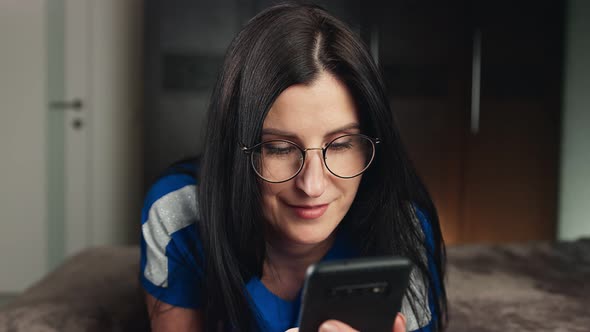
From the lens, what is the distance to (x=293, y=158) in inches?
37.1

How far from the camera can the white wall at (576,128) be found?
374 cm

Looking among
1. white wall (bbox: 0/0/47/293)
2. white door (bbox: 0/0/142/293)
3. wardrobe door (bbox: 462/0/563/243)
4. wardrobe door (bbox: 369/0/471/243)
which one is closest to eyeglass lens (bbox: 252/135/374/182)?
wardrobe door (bbox: 369/0/471/243)

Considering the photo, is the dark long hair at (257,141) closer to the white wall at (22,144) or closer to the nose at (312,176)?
the nose at (312,176)

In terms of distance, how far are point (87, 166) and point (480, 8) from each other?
2.63 metres

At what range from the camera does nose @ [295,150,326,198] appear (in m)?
0.92

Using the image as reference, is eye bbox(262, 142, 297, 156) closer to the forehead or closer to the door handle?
the forehead

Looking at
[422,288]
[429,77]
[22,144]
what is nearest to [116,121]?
[22,144]

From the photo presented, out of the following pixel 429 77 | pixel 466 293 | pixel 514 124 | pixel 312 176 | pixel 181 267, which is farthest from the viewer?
pixel 514 124

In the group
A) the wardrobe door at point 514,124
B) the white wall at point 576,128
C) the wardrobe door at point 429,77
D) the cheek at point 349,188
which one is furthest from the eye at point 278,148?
the white wall at point 576,128

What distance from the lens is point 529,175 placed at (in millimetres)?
3713

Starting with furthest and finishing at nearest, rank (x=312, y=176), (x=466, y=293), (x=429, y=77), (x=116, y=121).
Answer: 1. (x=116, y=121)
2. (x=429, y=77)
3. (x=466, y=293)
4. (x=312, y=176)

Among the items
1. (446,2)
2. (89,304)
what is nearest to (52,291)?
(89,304)

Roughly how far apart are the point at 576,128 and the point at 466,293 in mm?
2783

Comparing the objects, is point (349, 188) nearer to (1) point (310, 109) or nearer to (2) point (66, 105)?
(1) point (310, 109)
